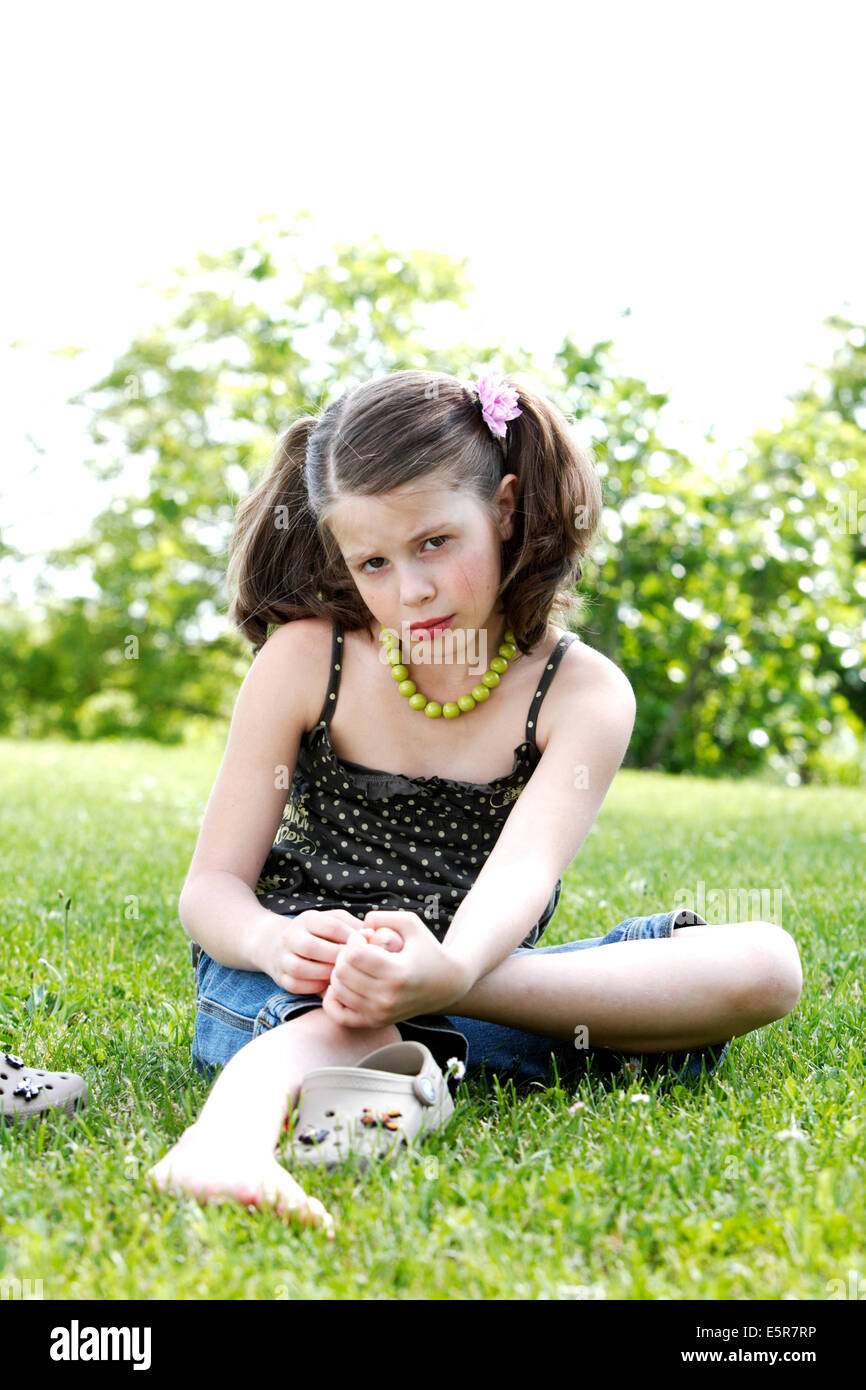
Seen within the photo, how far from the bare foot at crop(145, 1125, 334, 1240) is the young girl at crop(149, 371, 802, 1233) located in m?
0.23

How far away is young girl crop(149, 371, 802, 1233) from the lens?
2100mm

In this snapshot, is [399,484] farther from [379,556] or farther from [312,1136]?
[312,1136]

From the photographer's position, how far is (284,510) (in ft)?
8.39

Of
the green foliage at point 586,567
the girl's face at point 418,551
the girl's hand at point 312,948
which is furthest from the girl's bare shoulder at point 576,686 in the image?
the green foliage at point 586,567

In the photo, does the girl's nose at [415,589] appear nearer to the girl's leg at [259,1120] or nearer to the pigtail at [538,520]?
the pigtail at [538,520]

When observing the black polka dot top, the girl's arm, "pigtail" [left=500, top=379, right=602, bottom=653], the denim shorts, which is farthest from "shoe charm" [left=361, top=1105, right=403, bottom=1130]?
"pigtail" [left=500, top=379, right=602, bottom=653]

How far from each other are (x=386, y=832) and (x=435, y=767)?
0.51ft

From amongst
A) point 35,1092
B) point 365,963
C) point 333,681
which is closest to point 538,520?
point 333,681

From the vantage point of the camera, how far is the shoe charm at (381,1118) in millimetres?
1738

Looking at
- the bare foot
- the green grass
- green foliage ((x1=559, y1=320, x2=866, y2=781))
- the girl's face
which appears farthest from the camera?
green foliage ((x1=559, y1=320, x2=866, y2=781))

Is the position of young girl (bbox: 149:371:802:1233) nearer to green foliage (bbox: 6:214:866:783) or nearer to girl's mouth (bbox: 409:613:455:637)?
girl's mouth (bbox: 409:613:455:637)

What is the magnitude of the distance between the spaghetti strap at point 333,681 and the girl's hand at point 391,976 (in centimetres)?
67

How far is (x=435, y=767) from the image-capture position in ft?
8.06
